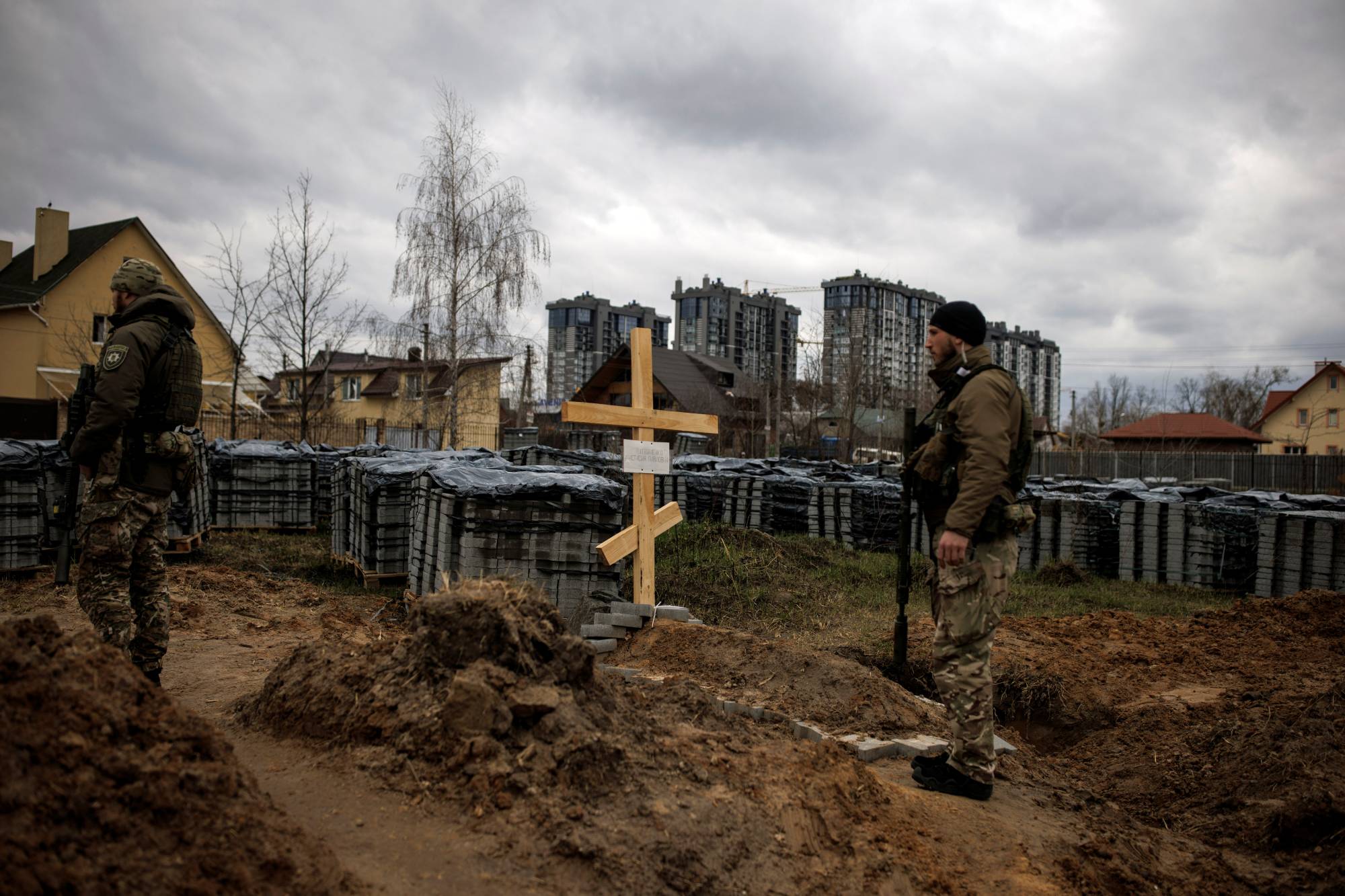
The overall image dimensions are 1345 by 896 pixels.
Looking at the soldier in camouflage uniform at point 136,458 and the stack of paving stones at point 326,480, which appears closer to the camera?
the soldier in camouflage uniform at point 136,458

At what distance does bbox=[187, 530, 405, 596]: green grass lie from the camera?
1002cm

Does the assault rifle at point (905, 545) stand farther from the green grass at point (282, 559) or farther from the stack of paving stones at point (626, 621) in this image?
the green grass at point (282, 559)

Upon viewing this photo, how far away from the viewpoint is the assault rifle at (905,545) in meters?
4.81

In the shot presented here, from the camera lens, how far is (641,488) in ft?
22.9

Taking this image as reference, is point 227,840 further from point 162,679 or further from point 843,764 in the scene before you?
point 162,679

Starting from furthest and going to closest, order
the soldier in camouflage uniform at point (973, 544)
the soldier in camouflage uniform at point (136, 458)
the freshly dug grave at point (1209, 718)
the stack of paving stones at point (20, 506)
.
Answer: the stack of paving stones at point (20, 506) → the soldier in camouflage uniform at point (136, 458) → the soldier in camouflage uniform at point (973, 544) → the freshly dug grave at point (1209, 718)

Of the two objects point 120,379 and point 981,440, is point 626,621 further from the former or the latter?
point 120,379

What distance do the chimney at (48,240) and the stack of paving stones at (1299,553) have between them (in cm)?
3937

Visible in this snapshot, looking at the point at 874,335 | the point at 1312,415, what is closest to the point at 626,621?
the point at 874,335

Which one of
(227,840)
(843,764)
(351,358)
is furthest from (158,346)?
(351,358)

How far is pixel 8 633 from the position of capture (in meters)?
2.61

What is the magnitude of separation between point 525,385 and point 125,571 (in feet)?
95.5

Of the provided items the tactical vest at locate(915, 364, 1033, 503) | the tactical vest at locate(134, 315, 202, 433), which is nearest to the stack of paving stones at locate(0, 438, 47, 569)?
the tactical vest at locate(134, 315, 202, 433)

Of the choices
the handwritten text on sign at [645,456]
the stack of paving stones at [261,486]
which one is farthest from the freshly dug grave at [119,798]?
the stack of paving stones at [261,486]
